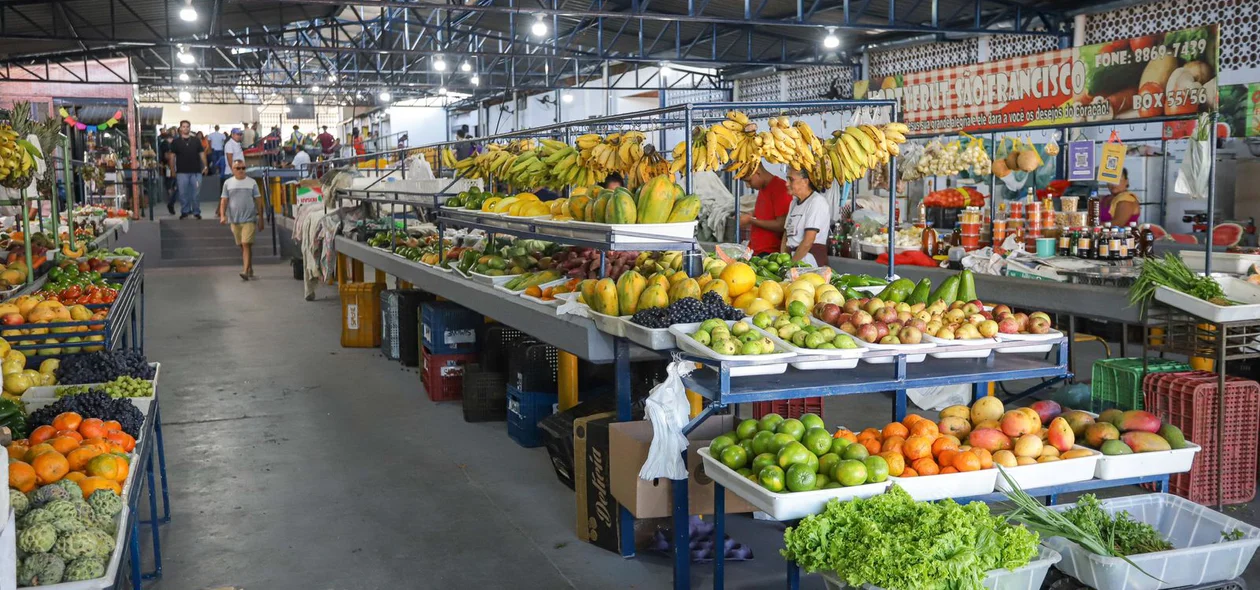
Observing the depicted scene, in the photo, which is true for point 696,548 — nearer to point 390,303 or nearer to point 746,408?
point 746,408

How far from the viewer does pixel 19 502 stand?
2.50m

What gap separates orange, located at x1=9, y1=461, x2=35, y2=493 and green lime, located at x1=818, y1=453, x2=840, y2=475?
2141 millimetres

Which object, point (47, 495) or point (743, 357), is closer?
point (47, 495)

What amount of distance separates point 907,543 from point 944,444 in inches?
25.0

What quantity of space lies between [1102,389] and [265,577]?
3997 millimetres

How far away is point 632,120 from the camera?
16.6ft

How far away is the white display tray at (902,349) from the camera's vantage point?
341cm

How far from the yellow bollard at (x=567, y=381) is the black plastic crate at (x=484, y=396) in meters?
1.04

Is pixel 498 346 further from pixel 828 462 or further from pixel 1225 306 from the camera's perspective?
pixel 1225 306

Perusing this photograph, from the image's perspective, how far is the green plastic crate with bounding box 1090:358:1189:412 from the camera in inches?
190

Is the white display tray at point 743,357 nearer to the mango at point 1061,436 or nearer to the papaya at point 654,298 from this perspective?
the papaya at point 654,298

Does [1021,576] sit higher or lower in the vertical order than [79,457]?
lower

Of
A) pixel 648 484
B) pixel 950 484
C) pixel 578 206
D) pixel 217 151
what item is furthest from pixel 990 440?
pixel 217 151

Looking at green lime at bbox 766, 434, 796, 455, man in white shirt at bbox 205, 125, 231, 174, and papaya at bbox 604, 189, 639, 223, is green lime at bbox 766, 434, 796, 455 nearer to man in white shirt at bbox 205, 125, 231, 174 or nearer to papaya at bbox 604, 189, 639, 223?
papaya at bbox 604, 189, 639, 223
